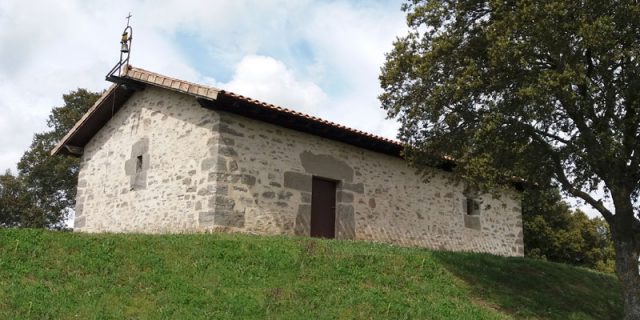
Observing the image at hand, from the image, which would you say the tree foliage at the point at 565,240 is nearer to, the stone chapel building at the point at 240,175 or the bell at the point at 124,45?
the stone chapel building at the point at 240,175

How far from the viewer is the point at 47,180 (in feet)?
86.2

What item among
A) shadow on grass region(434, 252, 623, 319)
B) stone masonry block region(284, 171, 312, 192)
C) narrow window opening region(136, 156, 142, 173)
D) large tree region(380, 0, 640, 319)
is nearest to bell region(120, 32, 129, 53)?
narrow window opening region(136, 156, 142, 173)

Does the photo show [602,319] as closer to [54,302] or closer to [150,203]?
[54,302]

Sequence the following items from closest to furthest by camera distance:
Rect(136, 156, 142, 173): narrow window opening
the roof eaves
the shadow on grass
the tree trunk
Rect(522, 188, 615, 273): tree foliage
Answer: the tree trunk, the shadow on grass, Rect(136, 156, 142, 173): narrow window opening, the roof eaves, Rect(522, 188, 615, 273): tree foliage

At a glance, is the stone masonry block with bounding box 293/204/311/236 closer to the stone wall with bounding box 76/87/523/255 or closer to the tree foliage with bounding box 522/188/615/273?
the stone wall with bounding box 76/87/523/255

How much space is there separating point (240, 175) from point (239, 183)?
0.60ft

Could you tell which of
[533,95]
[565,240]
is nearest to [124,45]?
[533,95]

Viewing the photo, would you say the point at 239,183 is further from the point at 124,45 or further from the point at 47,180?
the point at 47,180

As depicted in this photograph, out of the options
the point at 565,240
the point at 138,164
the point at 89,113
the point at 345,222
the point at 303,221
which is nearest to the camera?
the point at 303,221

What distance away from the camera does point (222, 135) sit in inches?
483

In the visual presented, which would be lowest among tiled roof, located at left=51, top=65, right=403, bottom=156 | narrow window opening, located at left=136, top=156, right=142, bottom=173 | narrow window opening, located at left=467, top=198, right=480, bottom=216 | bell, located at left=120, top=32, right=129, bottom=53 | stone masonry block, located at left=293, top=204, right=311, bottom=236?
stone masonry block, located at left=293, top=204, right=311, bottom=236

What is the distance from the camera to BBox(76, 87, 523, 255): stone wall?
1231 centimetres

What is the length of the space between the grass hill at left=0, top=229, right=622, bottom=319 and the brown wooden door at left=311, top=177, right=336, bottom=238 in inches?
98.5

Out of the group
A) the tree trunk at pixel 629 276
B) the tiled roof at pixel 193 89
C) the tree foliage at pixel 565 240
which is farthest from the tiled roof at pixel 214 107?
the tree foliage at pixel 565 240
